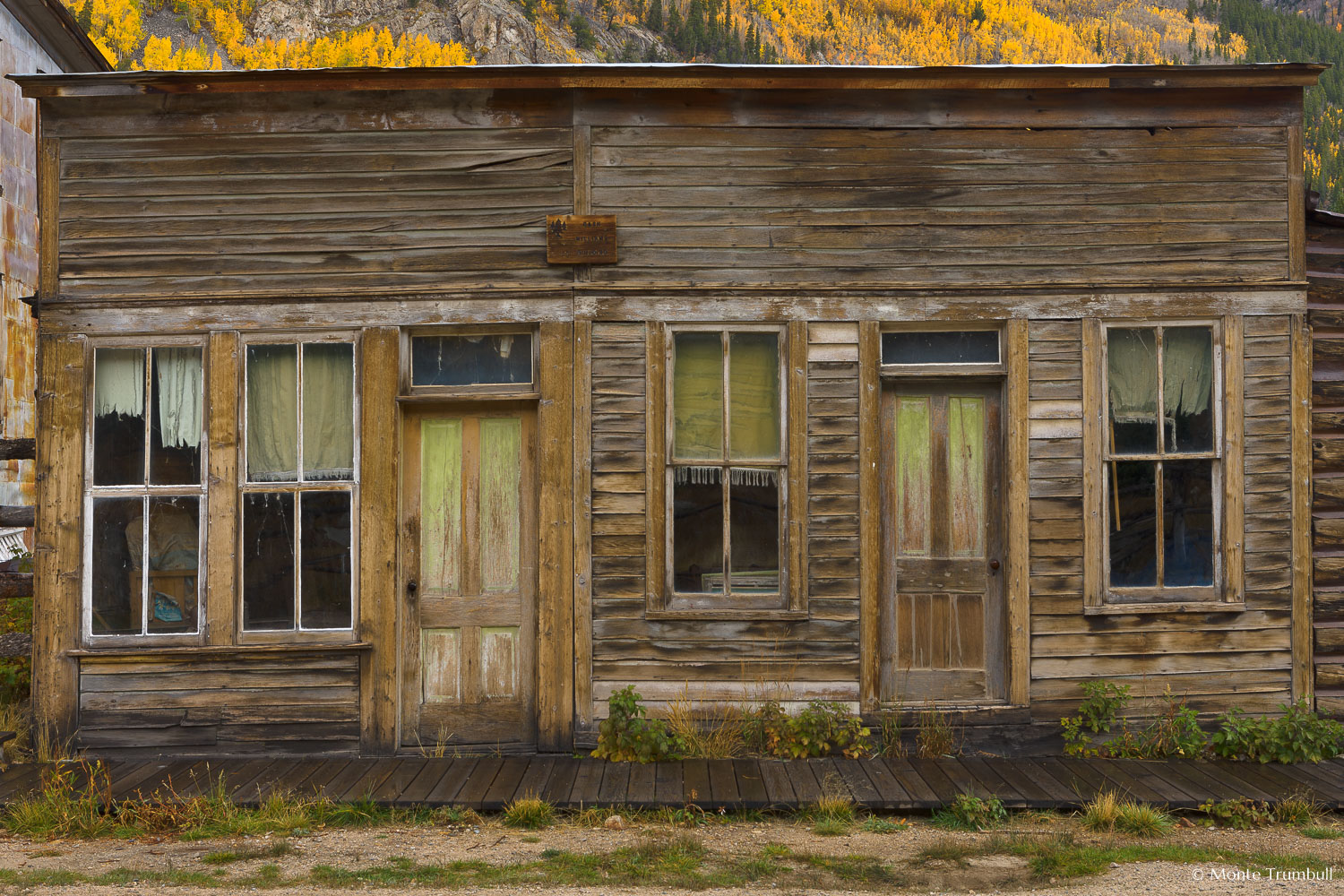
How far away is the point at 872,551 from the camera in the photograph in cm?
549

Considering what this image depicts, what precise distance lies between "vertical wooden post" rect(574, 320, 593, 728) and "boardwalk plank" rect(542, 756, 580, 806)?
0.28 metres

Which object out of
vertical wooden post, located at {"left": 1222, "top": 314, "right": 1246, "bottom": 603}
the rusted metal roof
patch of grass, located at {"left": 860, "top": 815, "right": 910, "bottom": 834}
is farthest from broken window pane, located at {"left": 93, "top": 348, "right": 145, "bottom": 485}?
vertical wooden post, located at {"left": 1222, "top": 314, "right": 1246, "bottom": 603}

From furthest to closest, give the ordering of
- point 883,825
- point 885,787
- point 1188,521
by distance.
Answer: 1. point 1188,521
2. point 885,787
3. point 883,825

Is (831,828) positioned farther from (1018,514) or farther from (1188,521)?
(1188,521)

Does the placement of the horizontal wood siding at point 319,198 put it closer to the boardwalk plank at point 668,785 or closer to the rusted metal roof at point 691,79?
the rusted metal roof at point 691,79

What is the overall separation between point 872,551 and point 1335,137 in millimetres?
39131

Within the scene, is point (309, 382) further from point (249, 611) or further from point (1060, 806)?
point (1060, 806)

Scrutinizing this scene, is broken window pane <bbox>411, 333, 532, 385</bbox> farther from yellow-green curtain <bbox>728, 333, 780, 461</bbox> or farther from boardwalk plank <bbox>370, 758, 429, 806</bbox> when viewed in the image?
boardwalk plank <bbox>370, 758, 429, 806</bbox>

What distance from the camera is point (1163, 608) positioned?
17.9 ft

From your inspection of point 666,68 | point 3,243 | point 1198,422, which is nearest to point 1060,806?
point 1198,422

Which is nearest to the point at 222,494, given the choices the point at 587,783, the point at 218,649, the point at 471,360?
the point at 218,649

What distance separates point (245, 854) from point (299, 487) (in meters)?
2.19

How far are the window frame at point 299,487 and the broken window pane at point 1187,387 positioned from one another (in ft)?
16.7

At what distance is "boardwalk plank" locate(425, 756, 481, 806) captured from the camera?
4562 millimetres
